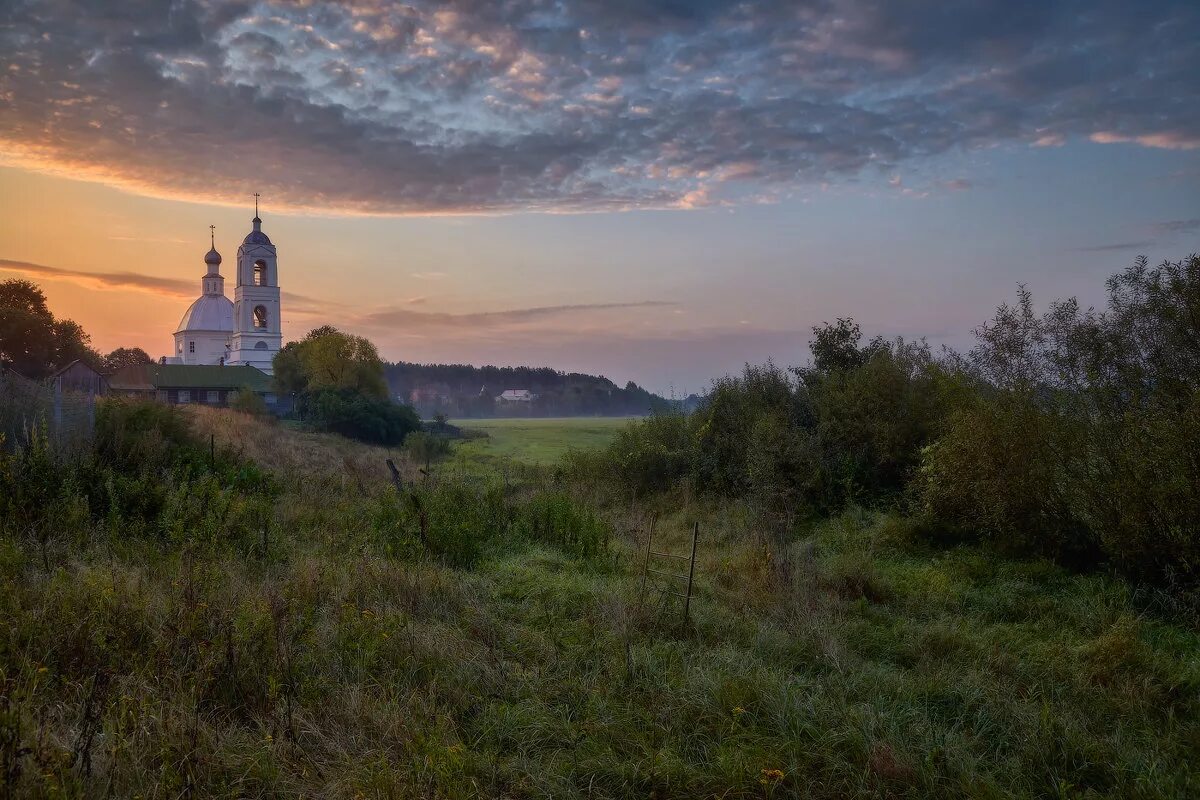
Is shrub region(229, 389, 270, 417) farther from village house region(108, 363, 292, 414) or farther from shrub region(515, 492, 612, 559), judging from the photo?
shrub region(515, 492, 612, 559)

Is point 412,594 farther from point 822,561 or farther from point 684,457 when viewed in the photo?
point 684,457

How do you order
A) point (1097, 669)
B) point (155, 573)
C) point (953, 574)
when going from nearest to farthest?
point (1097, 669) < point (155, 573) < point (953, 574)

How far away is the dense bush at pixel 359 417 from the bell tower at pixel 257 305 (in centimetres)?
2452

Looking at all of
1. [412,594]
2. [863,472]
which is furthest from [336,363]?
[412,594]

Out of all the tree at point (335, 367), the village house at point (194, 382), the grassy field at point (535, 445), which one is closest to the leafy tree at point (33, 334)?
the village house at point (194, 382)

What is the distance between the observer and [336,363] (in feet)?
134

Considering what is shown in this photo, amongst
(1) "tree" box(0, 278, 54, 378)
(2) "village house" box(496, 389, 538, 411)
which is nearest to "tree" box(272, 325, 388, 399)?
(1) "tree" box(0, 278, 54, 378)

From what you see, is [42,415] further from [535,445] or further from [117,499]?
[535,445]

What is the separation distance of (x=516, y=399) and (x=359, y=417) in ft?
89.8

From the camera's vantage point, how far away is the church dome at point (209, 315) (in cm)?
6538

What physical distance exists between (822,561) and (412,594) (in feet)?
16.8

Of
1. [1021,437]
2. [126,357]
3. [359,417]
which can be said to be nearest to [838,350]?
[1021,437]

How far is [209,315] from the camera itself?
6594 centimetres

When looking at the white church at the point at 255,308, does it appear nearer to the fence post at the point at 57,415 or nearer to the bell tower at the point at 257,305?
the bell tower at the point at 257,305
